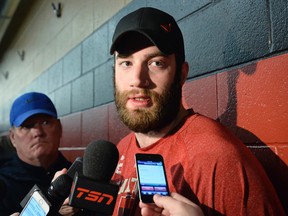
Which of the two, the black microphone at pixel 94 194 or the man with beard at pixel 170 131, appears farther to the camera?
the man with beard at pixel 170 131

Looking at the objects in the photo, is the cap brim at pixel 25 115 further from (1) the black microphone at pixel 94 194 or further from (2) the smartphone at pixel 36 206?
(1) the black microphone at pixel 94 194

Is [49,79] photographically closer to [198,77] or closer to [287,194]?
[198,77]

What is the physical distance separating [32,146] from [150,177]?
1314 mm

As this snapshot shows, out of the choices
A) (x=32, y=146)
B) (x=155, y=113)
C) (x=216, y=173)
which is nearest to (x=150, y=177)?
(x=216, y=173)

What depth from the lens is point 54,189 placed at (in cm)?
109

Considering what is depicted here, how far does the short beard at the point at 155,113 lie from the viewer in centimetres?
127

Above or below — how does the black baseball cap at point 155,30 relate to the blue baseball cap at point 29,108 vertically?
above

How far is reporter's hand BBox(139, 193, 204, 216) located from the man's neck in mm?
462

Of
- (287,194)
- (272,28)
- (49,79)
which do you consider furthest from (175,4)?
(49,79)

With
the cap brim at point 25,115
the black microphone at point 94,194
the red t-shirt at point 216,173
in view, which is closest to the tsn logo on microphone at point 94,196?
the black microphone at point 94,194

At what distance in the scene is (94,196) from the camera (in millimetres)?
931

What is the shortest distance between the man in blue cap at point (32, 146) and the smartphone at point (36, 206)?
729mm

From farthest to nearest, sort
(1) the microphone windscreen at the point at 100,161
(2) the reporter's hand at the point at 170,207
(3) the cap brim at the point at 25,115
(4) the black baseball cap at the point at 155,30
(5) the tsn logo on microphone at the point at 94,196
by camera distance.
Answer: (3) the cap brim at the point at 25,115
(4) the black baseball cap at the point at 155,30
(1) the microphone windscreen at the point at 100,161
(5) the tsn logo on microphone at the point at 94,196
(2) the reporter's hand at the point at 170,207

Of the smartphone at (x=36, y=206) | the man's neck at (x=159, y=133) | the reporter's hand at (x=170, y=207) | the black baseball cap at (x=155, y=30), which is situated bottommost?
the smartphone at (x=36, y=206)
